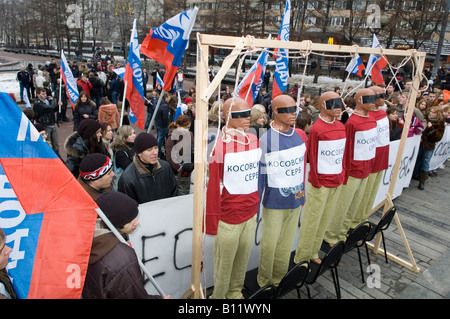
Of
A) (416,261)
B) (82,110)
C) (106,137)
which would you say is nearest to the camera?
(416,261)

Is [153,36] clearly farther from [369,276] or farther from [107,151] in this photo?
[369,276]

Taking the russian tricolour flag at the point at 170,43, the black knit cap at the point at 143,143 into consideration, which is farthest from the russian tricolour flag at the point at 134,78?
the black knit cap at the point at 143,143

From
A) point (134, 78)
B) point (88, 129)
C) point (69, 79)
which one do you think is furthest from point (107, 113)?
point (88, 129)

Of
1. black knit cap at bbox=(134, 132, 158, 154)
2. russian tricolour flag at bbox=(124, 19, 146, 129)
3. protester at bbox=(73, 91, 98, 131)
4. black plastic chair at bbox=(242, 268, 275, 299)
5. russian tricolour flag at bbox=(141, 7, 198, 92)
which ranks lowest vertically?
black plastic chair at bbox=(242, 268, 275, 299)

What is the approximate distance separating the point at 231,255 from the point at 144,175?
1252 mm

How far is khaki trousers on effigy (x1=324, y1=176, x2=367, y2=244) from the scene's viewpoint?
4223 millimetres

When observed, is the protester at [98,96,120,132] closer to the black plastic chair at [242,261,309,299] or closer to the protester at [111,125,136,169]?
the protester at [111,125,136,169]

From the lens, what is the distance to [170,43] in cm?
438

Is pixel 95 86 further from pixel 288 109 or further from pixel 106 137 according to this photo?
pixel 288 109

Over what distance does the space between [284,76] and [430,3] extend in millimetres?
22480

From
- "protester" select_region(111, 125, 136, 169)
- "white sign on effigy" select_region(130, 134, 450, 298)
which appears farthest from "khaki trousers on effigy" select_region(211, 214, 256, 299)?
"protester" select_region(111, 125, 136, 169)

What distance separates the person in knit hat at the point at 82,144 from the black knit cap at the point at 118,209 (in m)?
2.48

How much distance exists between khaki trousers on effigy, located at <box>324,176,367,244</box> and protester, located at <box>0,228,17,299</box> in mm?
3619

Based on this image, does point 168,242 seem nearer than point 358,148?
Yes
